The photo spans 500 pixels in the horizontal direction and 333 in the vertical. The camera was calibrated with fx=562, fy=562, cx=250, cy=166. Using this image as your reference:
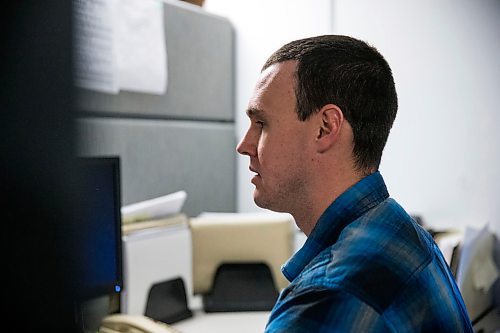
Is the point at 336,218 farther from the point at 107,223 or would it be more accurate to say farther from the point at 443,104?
the point at 443,104

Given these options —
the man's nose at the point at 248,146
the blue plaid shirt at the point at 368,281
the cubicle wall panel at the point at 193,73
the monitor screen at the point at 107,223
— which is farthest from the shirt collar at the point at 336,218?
the cubicle wall panel at the point at 193,73

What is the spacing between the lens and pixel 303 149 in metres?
0.68

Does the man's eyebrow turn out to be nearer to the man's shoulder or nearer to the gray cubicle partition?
the man's shoulder

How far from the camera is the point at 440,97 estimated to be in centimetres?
142

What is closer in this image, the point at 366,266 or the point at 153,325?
the point at 366,266

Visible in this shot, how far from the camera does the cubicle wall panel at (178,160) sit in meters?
1.31

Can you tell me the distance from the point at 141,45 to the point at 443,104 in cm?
76

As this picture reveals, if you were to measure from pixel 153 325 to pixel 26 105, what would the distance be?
0.81 m

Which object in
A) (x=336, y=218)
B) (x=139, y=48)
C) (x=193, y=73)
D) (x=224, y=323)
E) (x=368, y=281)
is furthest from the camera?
(x=193, y=73)

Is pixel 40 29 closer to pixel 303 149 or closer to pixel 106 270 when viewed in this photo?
pixel 303 149

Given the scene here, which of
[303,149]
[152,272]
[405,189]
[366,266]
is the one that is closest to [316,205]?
[303,149]

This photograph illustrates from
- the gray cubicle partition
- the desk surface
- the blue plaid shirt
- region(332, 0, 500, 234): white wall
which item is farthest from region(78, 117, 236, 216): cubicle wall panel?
the blue plaid shirt

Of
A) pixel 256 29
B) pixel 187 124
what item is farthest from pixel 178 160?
pixel 256 29

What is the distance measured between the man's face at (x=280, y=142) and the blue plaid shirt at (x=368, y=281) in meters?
0.08
